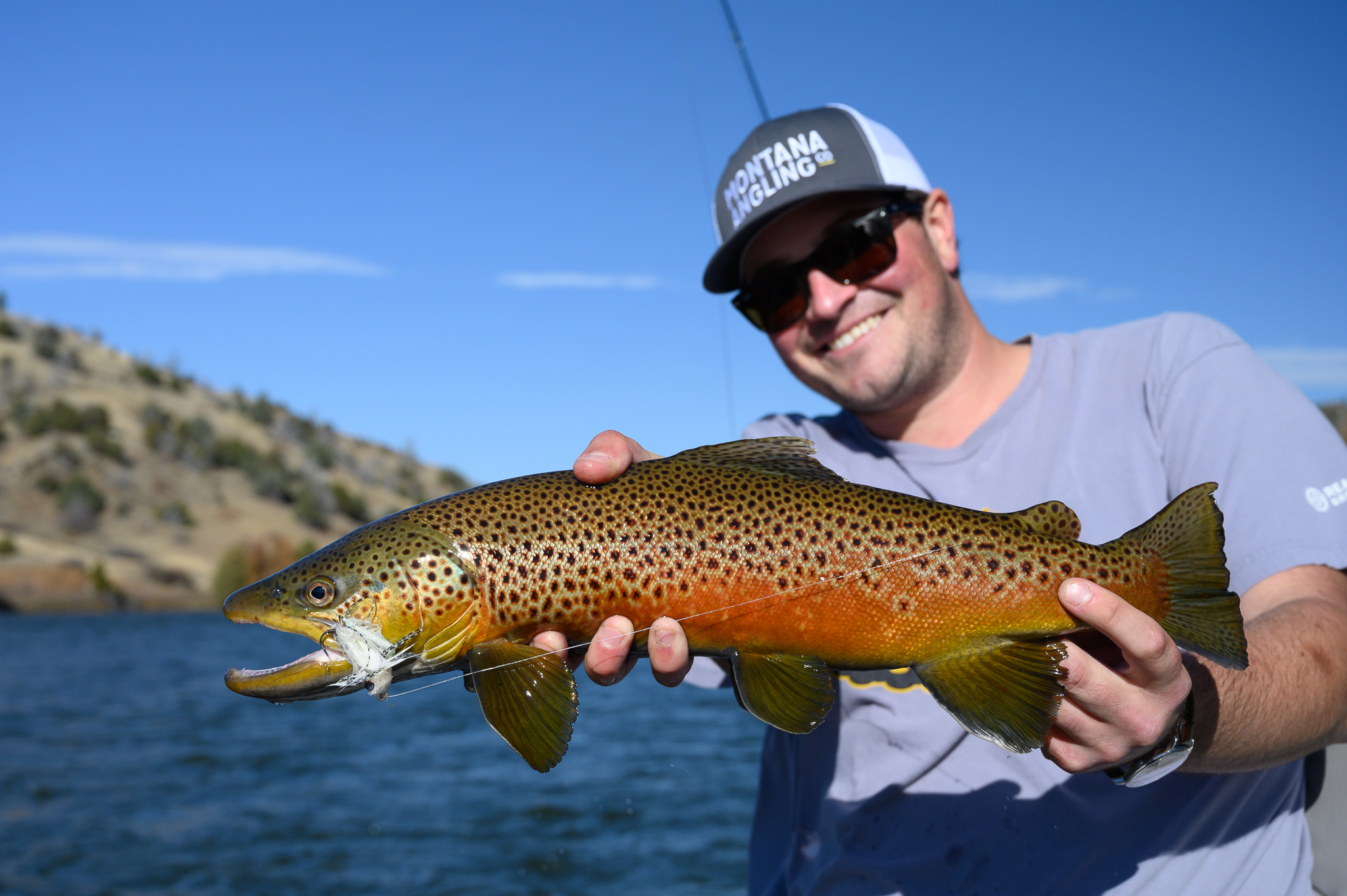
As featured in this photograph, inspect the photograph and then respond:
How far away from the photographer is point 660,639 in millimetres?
2482

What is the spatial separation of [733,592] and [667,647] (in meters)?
0.23

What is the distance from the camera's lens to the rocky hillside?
2992cm

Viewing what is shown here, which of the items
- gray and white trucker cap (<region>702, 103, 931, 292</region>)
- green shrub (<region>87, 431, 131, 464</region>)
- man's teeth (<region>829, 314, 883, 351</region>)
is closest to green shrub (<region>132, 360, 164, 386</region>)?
green shrub (<region>87, 431, 131, 464</region>)

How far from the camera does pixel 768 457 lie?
2.92 m

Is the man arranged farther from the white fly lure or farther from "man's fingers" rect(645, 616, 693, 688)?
the white fly lure

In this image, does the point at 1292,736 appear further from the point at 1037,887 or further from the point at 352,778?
the point at 352,778

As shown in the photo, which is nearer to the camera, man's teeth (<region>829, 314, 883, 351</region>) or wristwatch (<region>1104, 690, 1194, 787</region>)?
wristwatch (<region>1104, 690, 1194, 787</region>)

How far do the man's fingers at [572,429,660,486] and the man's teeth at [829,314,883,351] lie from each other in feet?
4.34

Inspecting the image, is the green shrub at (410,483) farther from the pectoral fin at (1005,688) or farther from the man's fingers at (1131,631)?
the man's fingers at (1131,631)

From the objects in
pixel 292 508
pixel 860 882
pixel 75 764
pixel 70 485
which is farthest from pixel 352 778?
pixel 292 508

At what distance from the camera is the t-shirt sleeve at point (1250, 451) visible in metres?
2.76

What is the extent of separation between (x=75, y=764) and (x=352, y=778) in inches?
146

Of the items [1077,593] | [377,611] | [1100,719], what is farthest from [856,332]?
[377,611]

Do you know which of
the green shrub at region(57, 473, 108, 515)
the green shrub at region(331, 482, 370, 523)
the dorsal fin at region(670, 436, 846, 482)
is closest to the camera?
the dorsal fin at region(670, 436, 846, 482)
